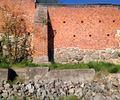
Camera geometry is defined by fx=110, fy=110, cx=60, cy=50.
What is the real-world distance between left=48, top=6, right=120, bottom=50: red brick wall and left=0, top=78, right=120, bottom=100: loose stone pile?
125 inches

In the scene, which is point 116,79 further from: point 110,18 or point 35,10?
point 35,10

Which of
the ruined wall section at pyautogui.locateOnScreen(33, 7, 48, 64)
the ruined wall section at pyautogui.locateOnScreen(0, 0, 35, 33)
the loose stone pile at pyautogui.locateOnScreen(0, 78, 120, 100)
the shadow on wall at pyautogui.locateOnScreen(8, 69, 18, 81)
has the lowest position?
the loose stone pile at pyautogui.locateOnScreen(0, 78, 120, 100)

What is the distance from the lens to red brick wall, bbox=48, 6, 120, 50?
7203 millimetres

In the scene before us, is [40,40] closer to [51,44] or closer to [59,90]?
[51,44]

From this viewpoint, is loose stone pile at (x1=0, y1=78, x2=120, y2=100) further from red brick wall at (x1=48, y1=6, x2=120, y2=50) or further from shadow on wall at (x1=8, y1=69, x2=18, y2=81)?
red brick wall at (x1=48, y1=6, x2=120, y2=50)

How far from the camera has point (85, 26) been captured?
289 inches

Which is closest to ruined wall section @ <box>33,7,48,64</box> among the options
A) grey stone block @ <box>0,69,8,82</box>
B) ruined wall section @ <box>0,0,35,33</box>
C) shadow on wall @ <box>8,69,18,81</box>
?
ruined wall section @ <box>0,0,35,33</box>

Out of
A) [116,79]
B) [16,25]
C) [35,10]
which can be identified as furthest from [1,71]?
[116,79]

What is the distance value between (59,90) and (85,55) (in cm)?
372

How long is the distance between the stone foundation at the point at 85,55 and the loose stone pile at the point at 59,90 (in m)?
2.60

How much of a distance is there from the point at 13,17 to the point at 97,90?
19.8ft

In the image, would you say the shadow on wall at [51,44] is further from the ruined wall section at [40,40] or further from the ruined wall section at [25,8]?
the ruined wall section at [25,8]

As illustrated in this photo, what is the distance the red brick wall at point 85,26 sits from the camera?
7.20m

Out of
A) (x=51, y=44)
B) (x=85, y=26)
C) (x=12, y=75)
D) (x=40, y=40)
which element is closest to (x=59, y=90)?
(x=12, y=75)
